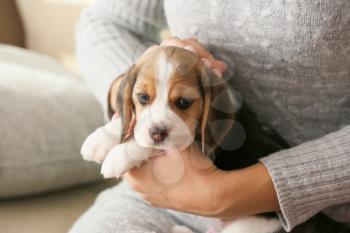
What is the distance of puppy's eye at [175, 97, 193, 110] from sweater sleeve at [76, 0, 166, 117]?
38 cm

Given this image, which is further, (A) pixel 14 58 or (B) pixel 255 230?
(A) pixel 14 58

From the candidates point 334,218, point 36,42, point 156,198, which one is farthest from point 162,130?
point 36,42

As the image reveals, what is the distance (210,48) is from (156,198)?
0.30 m

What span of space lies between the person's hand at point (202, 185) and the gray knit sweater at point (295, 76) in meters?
0.03

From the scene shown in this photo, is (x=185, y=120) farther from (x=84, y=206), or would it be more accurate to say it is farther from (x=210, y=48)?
(x=84, y=206)

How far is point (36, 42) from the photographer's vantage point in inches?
74.9

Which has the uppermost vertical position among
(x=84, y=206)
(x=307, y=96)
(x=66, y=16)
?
(x=307, y=96)

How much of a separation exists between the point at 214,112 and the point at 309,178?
0.64 feet

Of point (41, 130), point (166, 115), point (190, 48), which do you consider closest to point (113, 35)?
point (41, 130)

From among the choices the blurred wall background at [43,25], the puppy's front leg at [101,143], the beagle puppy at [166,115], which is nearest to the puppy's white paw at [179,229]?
the beagle puppy at [166,115]

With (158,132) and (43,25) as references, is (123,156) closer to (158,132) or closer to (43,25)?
(158,132)

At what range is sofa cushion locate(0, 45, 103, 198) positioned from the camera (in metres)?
1.26

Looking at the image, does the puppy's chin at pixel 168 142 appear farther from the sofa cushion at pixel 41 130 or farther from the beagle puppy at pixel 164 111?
the sofa cushion at pixel 41 130

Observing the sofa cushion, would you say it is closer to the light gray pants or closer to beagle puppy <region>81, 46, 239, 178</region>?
the light gray pants
